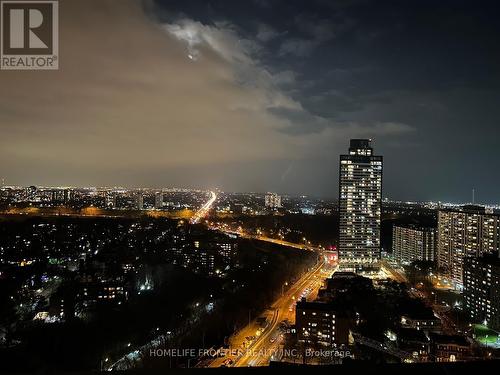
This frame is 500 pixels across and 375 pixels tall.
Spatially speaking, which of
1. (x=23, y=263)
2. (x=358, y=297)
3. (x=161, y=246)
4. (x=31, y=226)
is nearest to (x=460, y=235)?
(x=358, y=297)

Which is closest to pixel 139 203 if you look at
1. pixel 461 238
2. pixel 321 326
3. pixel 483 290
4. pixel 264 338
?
pixel 461 238

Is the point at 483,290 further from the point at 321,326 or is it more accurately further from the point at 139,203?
the point at 139,203

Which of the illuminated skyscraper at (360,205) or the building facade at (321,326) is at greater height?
the illuminated skyscraper at (360,205)

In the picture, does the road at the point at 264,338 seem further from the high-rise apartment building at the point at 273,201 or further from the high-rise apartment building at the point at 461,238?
the high-rise apartment building at the point at 273,201

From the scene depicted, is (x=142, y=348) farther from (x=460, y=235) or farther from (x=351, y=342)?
(x=460, y=235)

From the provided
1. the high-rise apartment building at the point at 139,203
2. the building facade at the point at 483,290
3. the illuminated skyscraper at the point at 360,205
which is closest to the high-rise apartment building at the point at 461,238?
the illuminated skyscraper at the point at 360,205

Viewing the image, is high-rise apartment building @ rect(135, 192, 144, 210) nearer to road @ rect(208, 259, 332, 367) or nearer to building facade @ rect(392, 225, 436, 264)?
building facade @ rect(392, 225, 436, 264)
